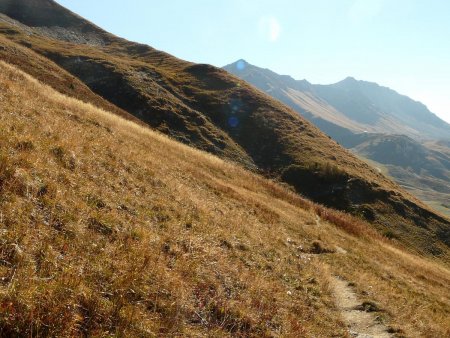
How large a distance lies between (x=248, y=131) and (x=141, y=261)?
6777 cm

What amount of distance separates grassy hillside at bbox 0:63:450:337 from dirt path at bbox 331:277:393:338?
1.08 feet

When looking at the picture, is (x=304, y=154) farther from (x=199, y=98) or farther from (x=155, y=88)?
(x=155, y=88)

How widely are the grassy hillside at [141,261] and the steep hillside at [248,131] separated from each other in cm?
3382

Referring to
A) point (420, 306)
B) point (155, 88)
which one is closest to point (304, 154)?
point (155, 88)

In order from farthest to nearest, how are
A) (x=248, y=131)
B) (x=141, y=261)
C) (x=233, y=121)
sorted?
(x=233, y=121) → (x=248, y=131) → (x=141, y=261)

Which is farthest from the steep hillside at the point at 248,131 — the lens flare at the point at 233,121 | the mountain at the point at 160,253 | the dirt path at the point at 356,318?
the dirt path at the point at 356,318

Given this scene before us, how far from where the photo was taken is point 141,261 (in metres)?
9.93

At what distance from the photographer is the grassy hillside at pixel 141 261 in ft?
24.5

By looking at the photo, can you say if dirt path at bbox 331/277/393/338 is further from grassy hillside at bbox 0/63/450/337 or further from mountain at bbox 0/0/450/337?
grassy hillside at bbox 0/63/450/337

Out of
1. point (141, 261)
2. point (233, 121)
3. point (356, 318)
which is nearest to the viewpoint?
point (141, 261)

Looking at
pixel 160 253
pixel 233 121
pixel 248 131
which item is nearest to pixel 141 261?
pixel 160 253

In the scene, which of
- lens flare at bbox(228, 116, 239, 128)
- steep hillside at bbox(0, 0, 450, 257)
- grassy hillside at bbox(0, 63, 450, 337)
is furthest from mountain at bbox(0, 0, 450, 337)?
lens flare at bbox(228, 116, 239, 128)

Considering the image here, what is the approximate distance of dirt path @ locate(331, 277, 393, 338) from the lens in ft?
42.1

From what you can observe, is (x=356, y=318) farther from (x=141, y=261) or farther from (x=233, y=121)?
(x=233, y=121)
